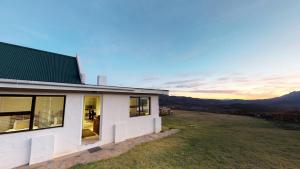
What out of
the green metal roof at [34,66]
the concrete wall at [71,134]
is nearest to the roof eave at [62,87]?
the concrete wall at [71,134]

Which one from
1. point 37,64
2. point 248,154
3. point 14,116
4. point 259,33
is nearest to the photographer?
point 14,116

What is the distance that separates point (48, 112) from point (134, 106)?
4204mm

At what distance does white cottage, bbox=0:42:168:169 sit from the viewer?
412cm

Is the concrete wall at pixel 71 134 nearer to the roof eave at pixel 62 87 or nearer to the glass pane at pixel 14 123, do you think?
the glass pane at pixel 14 123

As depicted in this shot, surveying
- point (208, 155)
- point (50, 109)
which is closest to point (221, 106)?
point (208, 155)

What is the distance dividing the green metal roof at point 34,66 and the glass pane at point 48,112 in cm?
190

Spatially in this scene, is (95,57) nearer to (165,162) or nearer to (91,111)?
(91,111)

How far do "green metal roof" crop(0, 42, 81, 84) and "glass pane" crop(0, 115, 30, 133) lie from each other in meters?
2.03

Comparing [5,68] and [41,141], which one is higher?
[5,68]

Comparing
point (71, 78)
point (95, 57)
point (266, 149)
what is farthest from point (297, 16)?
point (95, 57)

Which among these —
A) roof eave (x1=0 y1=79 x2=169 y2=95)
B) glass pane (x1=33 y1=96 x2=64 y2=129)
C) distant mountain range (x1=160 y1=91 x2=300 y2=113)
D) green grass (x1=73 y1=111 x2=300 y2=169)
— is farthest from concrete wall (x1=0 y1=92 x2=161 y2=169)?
distant mountain range (x1=160 y1=91 x2=300 y2=113)

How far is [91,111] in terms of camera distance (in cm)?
1112

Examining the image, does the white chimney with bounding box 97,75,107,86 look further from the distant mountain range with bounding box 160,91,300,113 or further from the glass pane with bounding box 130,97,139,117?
the distant mountain range with bounding box 160,91,300,113

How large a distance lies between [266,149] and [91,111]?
1147cm
